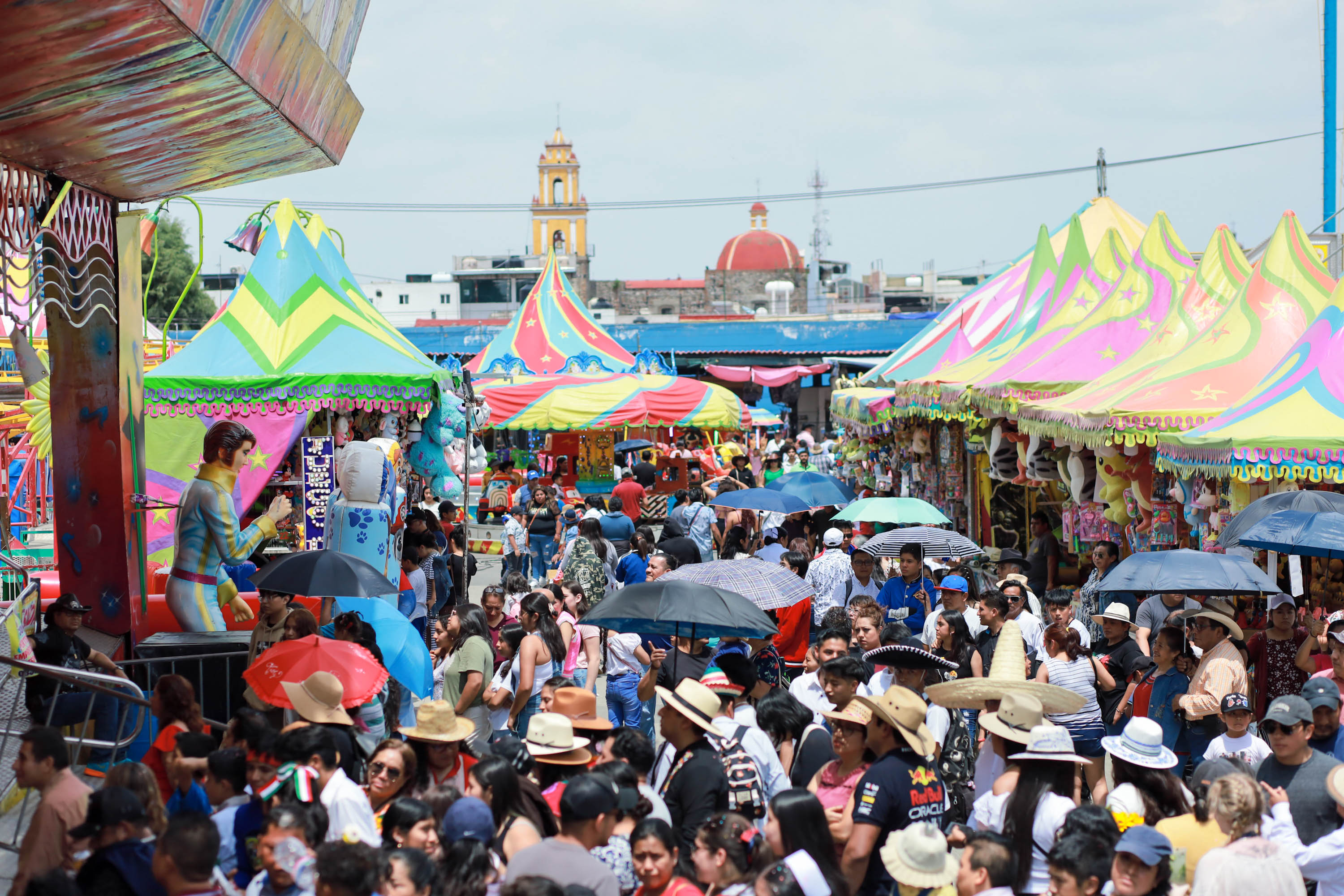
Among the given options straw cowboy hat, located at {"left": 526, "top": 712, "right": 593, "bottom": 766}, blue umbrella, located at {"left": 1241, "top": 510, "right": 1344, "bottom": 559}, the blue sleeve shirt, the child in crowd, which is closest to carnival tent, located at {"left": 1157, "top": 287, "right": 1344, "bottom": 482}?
blue umbrella, located at {"left": 1241, "top": 510, "right": 1344, "bottom": 559}

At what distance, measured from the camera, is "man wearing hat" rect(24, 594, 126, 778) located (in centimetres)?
604

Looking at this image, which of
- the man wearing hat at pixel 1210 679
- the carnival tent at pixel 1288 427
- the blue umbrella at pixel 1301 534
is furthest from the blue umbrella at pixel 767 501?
the man wearing hat at pixel 1210 679

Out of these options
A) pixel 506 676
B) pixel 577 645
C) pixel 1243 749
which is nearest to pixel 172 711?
pixel 506 676

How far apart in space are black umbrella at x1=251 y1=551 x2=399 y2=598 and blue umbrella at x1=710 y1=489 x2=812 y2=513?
5.81m

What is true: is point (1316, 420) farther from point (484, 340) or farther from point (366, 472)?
point (484, 340)

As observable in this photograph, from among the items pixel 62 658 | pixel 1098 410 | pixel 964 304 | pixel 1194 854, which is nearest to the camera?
pixel 1194 854

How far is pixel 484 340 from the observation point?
41.1m

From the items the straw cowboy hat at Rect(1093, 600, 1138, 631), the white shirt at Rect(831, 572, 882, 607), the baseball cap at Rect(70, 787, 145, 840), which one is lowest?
the white shirt at Rect(831, 572, 882, 607)

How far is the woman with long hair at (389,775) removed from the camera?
15.9 ft

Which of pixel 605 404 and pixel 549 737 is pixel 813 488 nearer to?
pixel 549 737

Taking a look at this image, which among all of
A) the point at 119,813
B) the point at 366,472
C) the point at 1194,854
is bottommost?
the point at 1194,854

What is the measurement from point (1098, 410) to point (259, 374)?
7073mm

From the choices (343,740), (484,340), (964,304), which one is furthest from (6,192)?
(484,340)

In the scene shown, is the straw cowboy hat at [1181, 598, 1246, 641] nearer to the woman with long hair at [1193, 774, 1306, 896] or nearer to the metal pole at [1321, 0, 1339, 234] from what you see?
the woman with long hair at [1193, 774, 1306, 896]
